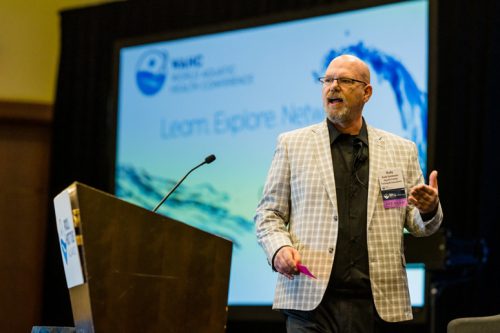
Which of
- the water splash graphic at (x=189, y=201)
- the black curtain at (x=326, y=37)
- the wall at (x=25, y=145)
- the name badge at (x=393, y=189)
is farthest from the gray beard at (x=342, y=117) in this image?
the wall at (x=25, y=145)

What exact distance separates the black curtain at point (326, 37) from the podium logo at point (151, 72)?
0.31m

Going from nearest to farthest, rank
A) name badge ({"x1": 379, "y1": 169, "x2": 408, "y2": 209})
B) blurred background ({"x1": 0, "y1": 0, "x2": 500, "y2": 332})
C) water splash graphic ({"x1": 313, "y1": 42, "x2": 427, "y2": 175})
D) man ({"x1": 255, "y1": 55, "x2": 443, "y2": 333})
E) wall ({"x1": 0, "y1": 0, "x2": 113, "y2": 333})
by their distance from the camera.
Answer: man ({"x1": 255, "y1": 55, "x2": 443, "y2": 333}), name badge ({"x1": 379, "y1": 169, "x2": 408, "y2": 209}), water splash graphic ({"x1": 313, "y1": 42, "x2": 427, "y2": 175}), blurred background ({"x1": 0, "y1": 0, "x2": 500, "y2": 332}), wall ({"x1": 0, "y1": 0, "x2": 113, "y2": 333})

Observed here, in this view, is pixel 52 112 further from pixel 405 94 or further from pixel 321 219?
pixel 321 219

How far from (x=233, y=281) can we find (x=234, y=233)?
31cm

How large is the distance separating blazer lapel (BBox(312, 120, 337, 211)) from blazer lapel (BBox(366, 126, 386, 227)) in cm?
12

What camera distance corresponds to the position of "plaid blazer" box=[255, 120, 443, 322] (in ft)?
9.55

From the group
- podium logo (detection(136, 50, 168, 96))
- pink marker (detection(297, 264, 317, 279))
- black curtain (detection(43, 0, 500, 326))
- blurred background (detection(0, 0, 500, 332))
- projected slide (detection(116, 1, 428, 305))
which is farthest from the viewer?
blurred background (detection(0, 0, 500, 332))

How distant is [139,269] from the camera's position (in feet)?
8.48

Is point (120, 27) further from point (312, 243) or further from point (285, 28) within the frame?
point (312, 243)

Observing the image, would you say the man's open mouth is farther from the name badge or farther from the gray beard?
the name badge

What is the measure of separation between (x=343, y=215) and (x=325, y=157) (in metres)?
0.22

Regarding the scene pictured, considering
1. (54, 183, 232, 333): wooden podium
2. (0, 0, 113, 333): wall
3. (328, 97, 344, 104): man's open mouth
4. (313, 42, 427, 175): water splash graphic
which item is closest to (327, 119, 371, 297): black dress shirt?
(328, 97, 344, 104): man's open mouth

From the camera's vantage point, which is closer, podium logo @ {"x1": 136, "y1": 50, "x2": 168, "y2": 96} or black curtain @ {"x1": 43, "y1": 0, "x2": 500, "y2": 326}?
black curtain @ {"x1": 43, "y1": 0, "x2": 500, "y2": 326}

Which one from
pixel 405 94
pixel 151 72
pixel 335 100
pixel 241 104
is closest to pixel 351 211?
pixel 335 100
